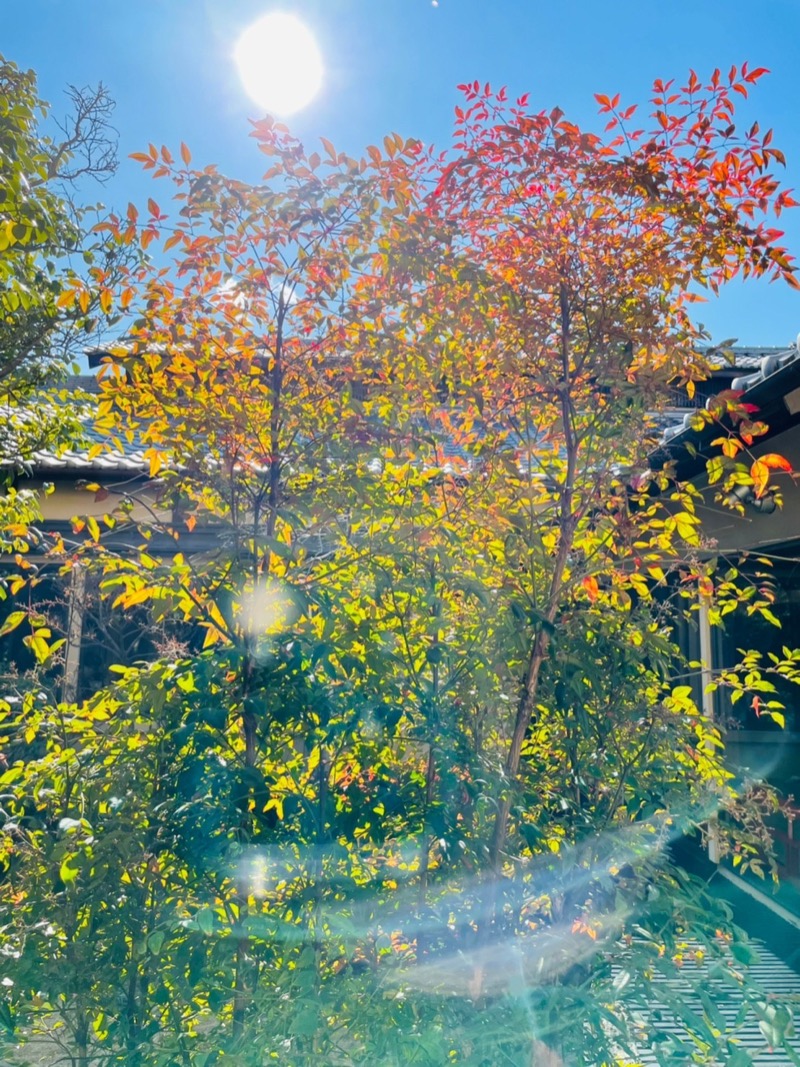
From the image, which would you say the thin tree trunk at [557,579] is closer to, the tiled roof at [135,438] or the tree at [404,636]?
the tree at [404,636]

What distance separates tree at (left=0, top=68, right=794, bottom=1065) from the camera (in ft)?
6.13

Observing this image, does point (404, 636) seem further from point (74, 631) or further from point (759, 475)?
point (74, 631)

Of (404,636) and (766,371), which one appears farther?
(766,371)

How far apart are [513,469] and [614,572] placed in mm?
372

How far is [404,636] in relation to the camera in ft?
7.12

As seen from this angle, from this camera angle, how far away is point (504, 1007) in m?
1.96

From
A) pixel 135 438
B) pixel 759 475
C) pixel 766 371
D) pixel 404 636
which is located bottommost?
pixel 404 636

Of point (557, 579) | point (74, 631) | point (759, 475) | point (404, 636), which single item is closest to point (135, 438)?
point (404, 636)

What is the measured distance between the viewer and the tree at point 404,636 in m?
1.87

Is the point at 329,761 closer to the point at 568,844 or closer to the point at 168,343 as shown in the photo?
the point at 568,844

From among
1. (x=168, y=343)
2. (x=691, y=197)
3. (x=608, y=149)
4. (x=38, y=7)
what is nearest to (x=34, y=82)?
(x=38, y=7)

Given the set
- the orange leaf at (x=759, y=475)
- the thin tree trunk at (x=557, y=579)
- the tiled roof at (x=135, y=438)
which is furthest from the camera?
the tiled roof at (x=135, y=438)

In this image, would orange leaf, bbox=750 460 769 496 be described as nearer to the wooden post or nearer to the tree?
the tree

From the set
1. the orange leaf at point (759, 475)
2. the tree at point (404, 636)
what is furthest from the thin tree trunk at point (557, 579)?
the orange leaf at point (759, 475)
